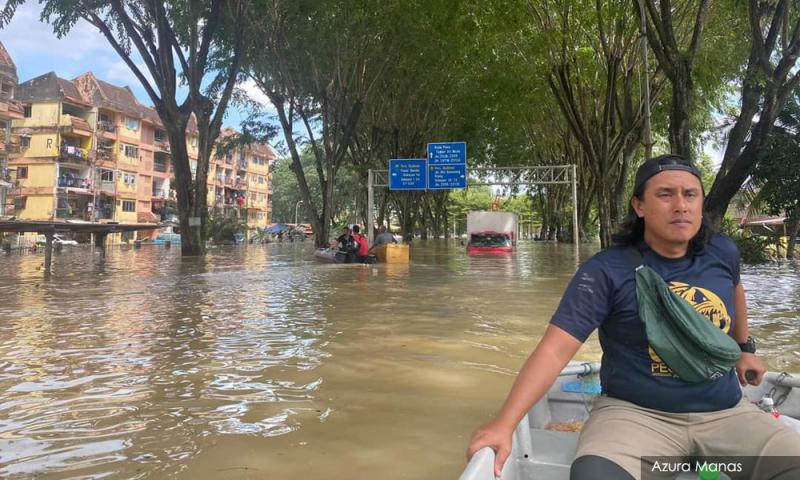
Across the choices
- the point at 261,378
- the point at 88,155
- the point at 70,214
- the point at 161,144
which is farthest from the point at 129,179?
the point at 261,378

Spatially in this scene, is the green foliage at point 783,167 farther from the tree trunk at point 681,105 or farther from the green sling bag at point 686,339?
the green sling bag at point 686,339

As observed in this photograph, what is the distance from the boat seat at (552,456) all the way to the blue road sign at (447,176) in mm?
24754

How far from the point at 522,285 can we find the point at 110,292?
319 inches

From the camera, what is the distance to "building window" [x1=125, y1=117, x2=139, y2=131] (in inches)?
1769

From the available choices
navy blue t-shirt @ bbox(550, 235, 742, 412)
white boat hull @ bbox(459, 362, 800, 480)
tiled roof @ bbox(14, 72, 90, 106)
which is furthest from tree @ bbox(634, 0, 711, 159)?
tiled roof @ bbox(14, 72, 90, 106)

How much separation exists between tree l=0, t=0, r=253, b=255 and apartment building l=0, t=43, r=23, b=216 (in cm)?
1910

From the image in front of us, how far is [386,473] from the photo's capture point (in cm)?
278

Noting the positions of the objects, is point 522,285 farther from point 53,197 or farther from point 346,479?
point 53,197

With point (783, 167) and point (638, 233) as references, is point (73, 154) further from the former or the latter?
point (638, 233)

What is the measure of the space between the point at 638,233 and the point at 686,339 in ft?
1.77

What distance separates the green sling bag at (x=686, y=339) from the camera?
203 centimetres

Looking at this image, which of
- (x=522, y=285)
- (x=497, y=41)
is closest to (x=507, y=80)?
(x=497, y=41)

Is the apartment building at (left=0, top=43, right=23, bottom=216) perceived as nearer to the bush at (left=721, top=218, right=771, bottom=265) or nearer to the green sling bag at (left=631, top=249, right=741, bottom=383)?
the bush at (left=721, top=218, right=771, bottom=265)

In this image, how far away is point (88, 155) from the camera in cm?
4088
